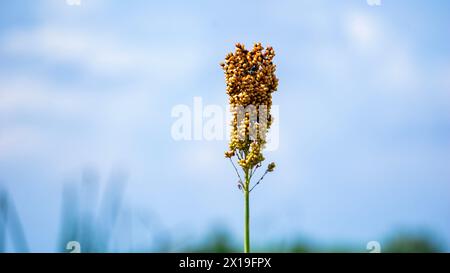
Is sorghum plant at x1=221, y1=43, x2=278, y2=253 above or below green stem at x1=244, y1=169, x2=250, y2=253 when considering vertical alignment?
above

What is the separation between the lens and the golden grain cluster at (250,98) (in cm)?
973

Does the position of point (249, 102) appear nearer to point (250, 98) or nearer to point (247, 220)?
point (250, 98)

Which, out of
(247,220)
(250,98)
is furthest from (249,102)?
(247,220)

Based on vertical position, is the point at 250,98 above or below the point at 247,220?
above

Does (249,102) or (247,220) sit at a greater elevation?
(249,102)

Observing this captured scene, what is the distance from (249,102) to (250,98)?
0.07 metres

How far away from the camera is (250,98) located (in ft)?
32.0

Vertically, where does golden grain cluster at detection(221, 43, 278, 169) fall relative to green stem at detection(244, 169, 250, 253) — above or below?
above

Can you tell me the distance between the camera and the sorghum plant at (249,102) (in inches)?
383

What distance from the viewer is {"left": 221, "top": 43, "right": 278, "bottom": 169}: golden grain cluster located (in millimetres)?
9734

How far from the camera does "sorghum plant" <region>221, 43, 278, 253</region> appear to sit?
9.73m

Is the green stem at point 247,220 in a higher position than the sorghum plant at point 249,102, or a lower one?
lower
